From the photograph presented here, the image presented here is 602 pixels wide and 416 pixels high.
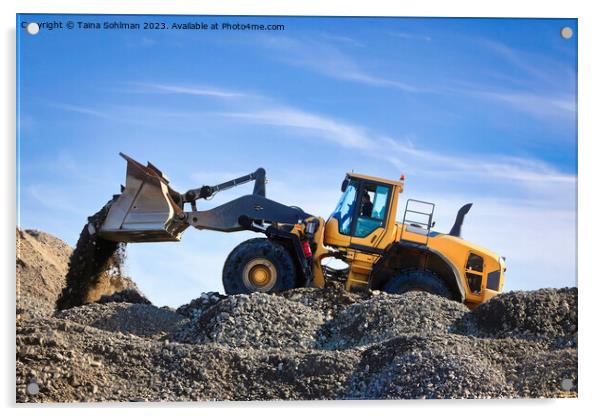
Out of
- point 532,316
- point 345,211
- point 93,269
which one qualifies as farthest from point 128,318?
point 532,316

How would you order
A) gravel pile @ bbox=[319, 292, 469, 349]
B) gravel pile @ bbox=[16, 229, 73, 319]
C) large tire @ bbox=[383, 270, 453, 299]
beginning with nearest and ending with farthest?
gravel pile @ bbox=[319, 292, 469, 349] < large tire @ bbox=[383, 270, 453, 299] < gravel pile @ bbox=[16, 229, 73, 319]

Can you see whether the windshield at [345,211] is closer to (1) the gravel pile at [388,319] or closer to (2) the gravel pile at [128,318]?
(1) the gravel pile at [388,319]

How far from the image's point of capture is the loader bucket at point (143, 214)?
13.9 meters

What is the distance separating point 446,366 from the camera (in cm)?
980

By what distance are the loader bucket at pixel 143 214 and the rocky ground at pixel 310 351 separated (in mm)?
1600

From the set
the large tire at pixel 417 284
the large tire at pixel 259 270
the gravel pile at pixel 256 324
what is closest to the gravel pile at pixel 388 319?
the gravel pile at pixel 256 324

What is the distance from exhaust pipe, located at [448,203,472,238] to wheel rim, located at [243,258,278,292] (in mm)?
2179

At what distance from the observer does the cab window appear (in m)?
13.3

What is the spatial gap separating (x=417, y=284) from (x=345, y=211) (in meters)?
1.22

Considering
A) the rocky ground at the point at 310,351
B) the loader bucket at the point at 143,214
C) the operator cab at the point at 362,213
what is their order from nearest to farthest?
1. the rocky ground at the point at 310,351
2. the operator cab at the point at 362,213
3. the loader bucket at the point at 143,214

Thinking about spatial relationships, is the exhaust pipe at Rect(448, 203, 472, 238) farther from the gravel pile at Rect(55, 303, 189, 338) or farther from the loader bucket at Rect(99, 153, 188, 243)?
the loader bucket at Rect(99, 153, 188, 243)

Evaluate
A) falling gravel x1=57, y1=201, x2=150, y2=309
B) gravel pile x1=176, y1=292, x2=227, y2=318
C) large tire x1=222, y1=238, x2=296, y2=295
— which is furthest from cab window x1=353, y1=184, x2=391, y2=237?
falling gravel x1=57, y1=201, x2=150, y2=309

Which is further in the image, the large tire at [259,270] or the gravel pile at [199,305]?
the large tire at [259,270]

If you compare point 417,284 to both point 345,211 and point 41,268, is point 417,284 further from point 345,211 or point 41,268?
point 41,268
